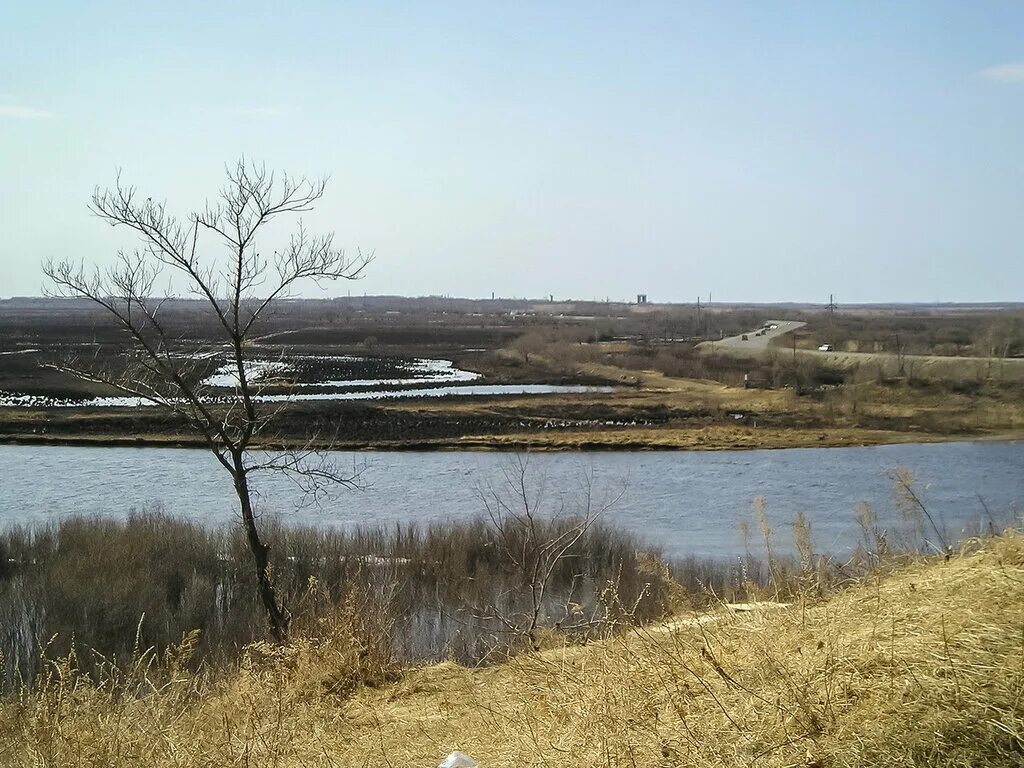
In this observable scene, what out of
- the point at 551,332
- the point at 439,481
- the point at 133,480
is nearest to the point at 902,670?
the point at 439,481

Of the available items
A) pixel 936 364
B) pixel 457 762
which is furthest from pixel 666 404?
pixel 457 762

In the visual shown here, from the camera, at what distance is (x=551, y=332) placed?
328ft

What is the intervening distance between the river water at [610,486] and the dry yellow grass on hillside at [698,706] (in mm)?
14802

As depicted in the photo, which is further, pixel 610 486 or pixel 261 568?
pixel 610 486

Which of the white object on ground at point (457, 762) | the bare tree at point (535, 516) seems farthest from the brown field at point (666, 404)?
the white object on ground at point (457, 762)

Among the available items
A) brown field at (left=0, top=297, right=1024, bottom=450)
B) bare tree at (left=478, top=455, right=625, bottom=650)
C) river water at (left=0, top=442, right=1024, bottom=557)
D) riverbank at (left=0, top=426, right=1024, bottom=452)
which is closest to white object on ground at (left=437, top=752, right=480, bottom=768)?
bare tree at (left=478, top=455, right=625, bottom=650)

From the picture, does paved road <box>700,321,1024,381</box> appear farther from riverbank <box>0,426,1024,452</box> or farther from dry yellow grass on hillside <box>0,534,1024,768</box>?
dry yellow grass on hillside <box>0,534,1024,768</box>

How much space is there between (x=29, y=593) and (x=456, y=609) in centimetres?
840

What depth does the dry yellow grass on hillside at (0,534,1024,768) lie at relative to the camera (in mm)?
4027

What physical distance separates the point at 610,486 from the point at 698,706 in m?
26.6

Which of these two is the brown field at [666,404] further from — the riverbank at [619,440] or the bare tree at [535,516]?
the bare tree at [535,516]

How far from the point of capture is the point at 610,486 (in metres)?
31.3

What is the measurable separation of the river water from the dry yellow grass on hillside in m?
14.8

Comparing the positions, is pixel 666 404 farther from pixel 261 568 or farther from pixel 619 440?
pixel 261 568
